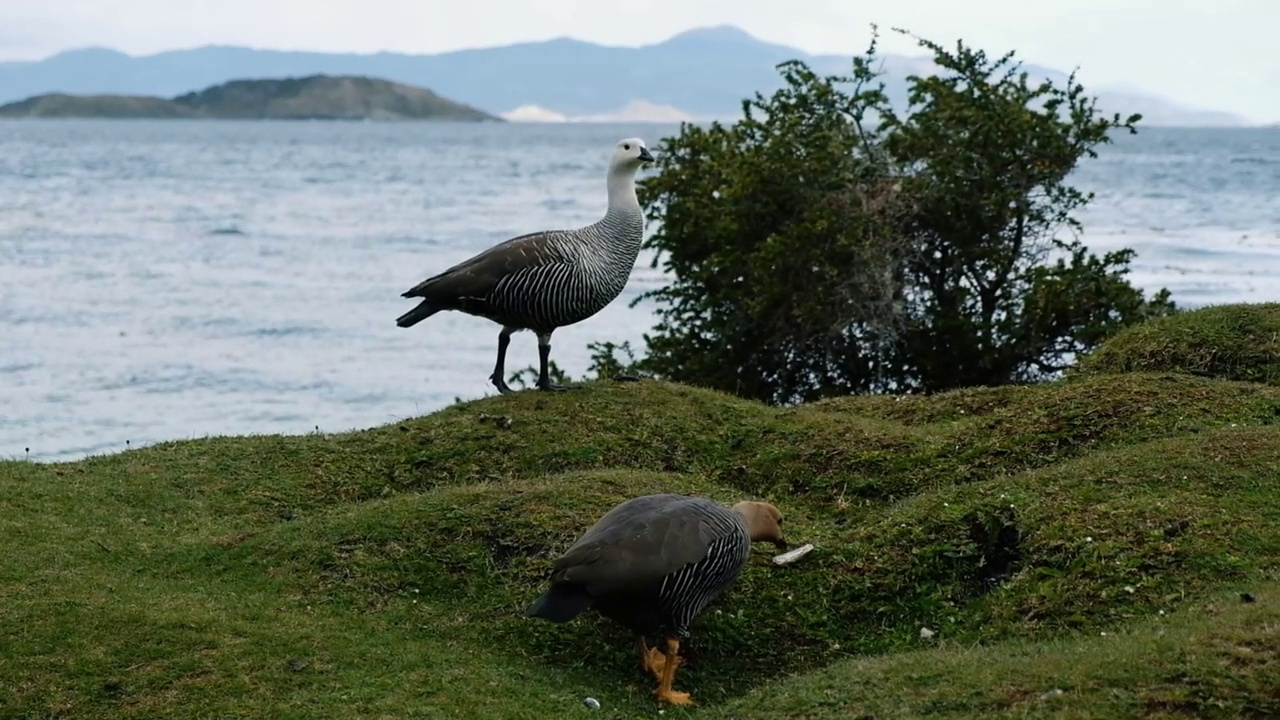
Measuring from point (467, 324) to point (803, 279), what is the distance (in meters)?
16.5

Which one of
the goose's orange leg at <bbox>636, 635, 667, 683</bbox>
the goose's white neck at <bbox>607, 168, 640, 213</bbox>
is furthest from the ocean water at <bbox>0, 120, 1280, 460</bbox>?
the goose's orange leg at <bbox>636, 635, 667, 683</bbox>

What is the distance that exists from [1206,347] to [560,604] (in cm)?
762

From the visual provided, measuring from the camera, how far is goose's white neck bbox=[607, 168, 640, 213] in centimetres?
1264

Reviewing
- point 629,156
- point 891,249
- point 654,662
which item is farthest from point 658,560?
point 891,249

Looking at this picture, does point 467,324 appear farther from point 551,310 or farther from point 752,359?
point 551,310

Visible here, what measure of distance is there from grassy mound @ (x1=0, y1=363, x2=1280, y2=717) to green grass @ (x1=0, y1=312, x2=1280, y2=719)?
0.07 feet

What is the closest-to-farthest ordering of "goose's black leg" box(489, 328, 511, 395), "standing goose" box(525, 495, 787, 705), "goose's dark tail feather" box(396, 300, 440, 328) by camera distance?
"standing goose" box(525, 495, 787, 705), "goose's dark tail feather" box(396, 300, 440, 328), "goose's black leg" box(489, 328, 511, 395)

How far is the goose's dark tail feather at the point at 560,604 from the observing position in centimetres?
716

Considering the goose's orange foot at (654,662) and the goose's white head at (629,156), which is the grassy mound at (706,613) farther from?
the goose's white head at (629,156)

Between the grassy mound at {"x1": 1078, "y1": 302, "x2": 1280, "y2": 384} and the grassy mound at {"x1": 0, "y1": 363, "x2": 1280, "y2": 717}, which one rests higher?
the grassy mound at {"x1": 1078, "y1": 302, "x2": 1280, "y2": 384}

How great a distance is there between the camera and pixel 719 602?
8.56 metres

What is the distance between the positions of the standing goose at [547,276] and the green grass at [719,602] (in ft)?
2.65

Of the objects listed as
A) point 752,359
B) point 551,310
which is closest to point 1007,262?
point 752,359

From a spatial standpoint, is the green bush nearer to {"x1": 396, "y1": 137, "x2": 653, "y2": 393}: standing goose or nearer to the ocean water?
{"x1": 396, "y1": 137, "x2": 653, "y2": 393}: standing goose
